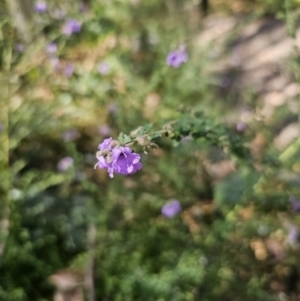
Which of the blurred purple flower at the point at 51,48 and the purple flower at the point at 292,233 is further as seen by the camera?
the blurred purple flower at the point at 51,48

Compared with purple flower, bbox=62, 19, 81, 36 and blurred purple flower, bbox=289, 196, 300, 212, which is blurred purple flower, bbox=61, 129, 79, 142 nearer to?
purple flower, bbox=62, 19, 81, 36

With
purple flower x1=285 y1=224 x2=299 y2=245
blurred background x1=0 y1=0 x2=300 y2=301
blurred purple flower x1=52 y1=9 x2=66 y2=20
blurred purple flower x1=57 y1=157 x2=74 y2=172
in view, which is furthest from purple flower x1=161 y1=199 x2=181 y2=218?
blurred purple flower x1=52 y1=9 x2=66 y2=20

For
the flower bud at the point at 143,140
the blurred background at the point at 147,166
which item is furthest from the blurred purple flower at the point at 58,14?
the flower bud at the point at 143,140

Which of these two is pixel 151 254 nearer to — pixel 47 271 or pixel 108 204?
pixel 108 204

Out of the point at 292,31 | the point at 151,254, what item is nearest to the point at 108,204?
the point at 151,254

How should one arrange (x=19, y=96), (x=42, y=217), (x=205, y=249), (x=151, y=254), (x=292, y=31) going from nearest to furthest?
(x=292, y=31), (x=205, y=249), (x=151, y=254), (x=42, y=217), (x=19, y=96)

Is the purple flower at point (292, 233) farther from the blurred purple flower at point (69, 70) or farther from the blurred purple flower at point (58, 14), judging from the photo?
the blurred purple flower at point (58, 14)

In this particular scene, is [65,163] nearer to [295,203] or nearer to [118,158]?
[295,203]
